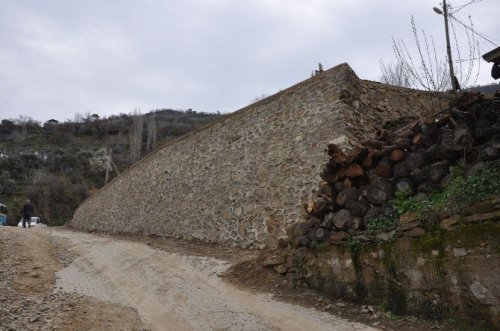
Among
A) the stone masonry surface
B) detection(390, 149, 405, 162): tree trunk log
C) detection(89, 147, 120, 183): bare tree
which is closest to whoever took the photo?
detection(390, 149, 405, 162): tree trunk log

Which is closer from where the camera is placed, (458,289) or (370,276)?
(458,289)

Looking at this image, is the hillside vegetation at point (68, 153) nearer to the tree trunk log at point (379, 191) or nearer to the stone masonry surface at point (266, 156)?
the stone masonry surface at point (266, 156)

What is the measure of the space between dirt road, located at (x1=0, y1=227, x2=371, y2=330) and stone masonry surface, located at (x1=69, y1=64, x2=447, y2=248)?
187 cm

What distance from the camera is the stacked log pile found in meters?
4.71

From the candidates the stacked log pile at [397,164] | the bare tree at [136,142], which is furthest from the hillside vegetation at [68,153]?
the stacked log pile at [397,164]

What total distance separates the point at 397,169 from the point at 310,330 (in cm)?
226

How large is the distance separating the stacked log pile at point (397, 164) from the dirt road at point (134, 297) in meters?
1.33

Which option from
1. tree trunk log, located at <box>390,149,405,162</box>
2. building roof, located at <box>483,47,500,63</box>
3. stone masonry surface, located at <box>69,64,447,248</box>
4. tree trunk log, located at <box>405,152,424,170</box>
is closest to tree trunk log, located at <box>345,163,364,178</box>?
tree trunk log, located at <box>390,149,405,162</box>

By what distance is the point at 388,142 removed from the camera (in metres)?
5.88

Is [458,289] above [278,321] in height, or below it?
above

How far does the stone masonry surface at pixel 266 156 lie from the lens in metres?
9.20

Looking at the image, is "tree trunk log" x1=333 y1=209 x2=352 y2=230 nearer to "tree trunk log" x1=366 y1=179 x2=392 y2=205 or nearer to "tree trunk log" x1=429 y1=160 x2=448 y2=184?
"tree trunk log" x1=366 y1=179 x2=392 y2=205

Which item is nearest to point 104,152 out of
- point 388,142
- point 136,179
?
point 136,179

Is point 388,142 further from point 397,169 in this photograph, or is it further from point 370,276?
point 370,276
